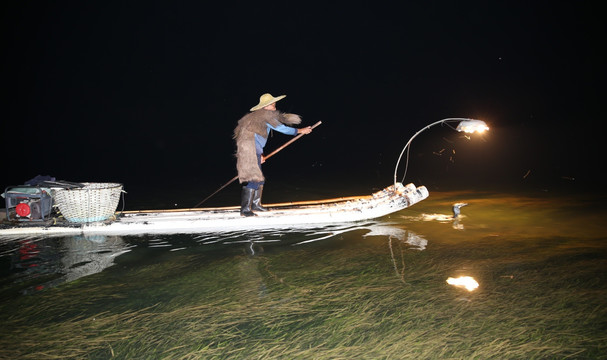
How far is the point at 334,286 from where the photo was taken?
3646 millimetres

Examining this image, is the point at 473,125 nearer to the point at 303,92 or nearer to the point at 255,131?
the point at 255,131

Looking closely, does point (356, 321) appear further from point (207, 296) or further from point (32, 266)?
point (32, 266)

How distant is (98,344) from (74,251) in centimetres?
277

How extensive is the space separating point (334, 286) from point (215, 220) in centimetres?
297

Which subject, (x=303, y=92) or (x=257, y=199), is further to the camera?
(x=303, y=92)

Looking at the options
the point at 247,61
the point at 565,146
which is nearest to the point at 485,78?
the point at 565,146

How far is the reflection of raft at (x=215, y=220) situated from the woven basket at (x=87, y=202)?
0.11 metres

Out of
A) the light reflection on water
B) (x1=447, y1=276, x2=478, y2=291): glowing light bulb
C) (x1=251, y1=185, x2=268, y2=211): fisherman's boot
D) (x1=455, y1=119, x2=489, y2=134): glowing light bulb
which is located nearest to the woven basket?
the light reflection on water

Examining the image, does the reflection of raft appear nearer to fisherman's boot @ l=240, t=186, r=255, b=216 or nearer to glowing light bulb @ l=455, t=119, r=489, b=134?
fisherman's boot @ l=240, t=186, r=255, b=216

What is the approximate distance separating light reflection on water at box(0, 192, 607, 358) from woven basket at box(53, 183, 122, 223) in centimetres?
34

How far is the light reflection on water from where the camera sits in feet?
8.91

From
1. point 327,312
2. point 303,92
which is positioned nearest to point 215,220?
point 327,312

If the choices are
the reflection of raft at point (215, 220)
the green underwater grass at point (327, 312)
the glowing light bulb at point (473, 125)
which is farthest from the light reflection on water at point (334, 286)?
the glowing light bulb at point (473, 125)

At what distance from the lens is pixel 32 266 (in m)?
4.51
